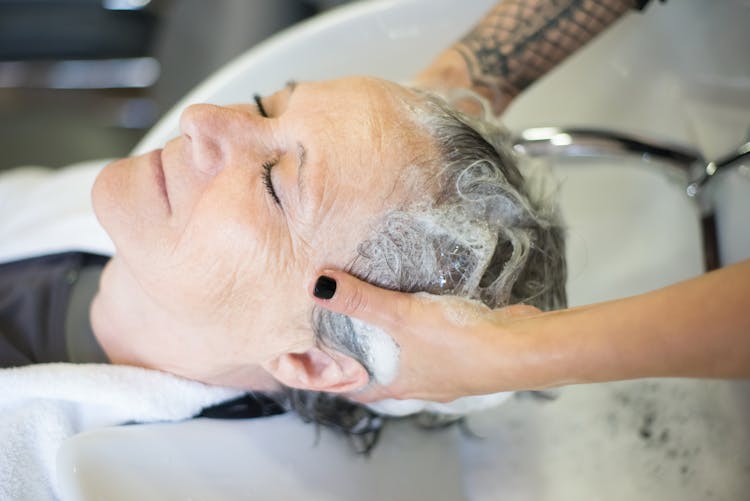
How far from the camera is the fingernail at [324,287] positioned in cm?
82

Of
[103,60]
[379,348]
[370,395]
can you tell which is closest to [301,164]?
[379,348]

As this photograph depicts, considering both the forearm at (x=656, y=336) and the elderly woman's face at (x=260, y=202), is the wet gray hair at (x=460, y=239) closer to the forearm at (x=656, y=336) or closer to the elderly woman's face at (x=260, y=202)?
the elderly woman's face at (x=260, y=202)

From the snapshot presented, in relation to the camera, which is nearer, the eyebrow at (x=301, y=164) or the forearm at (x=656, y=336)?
the forearm at (x=656, y=336)

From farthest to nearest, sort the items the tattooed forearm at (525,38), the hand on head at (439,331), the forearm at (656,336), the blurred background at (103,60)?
the blurred background at (103,60) < the tattooed forearm at (525,38) < the hand on head at (439,331) < the forearm at (656,336)

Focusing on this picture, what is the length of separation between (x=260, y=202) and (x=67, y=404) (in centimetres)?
48

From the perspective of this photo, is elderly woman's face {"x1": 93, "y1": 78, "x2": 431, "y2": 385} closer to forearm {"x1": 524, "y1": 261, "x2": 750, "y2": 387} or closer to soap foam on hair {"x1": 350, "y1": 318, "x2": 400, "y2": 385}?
soap foam on hair {"x1": 350, "y1": 318, "x2": 400, "y2": 385}

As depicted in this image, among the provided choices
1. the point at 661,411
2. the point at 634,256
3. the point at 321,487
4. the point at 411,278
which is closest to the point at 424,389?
the point at 411,278

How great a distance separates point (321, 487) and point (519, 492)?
352mm

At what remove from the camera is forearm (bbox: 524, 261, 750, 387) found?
0.63m

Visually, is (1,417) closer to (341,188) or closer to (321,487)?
(321,487)

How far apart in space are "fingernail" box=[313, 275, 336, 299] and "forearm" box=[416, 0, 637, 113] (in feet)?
1.66

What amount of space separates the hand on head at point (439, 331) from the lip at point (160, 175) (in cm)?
25

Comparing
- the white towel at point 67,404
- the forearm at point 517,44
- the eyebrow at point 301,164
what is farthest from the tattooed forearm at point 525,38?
the white towel at point 67,404

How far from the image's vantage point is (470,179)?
0.91m
